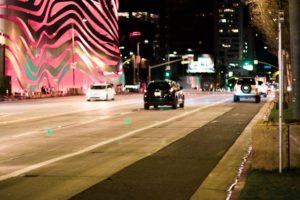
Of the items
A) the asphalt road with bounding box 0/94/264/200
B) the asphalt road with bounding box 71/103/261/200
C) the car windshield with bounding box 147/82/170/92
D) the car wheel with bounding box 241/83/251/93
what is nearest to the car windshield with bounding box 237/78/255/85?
the car wheel with bounding box 241/83/251/93

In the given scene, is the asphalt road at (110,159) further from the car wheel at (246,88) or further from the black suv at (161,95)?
the car wheel at (246,88)

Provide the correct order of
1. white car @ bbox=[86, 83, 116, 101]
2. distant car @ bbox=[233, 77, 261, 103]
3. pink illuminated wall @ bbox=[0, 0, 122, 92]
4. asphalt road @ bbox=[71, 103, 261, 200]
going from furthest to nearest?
pink illuminated wall @ bbox=[0, 0, 122, 92], white car @ bbox=[86, 83, 116, 101], distant car @ bbox=[233, 77, 261, 103], asphalt road @ bbox=[71, 103, 261, 200]

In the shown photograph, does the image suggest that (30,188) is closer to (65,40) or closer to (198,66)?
(65,40)

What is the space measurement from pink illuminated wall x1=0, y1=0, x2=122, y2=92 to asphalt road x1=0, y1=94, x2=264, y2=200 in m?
47.2

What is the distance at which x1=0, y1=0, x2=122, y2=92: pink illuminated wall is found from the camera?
6688cm

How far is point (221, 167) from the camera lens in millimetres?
11164

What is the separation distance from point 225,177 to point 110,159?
3195mm

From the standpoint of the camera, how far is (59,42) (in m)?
79.3

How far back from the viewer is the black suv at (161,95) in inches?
1286

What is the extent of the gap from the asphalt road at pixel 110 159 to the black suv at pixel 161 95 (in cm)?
1076

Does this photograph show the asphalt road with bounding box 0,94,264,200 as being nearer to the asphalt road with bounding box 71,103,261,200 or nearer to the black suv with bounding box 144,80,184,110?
the asphalt road with bounding box 71,103,261,200

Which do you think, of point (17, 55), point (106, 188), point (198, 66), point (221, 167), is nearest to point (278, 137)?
point (221, 167)

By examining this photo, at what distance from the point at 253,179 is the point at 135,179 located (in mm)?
2014

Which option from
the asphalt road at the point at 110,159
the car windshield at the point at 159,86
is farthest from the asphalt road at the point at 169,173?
the car windshield at the point at 159,86
